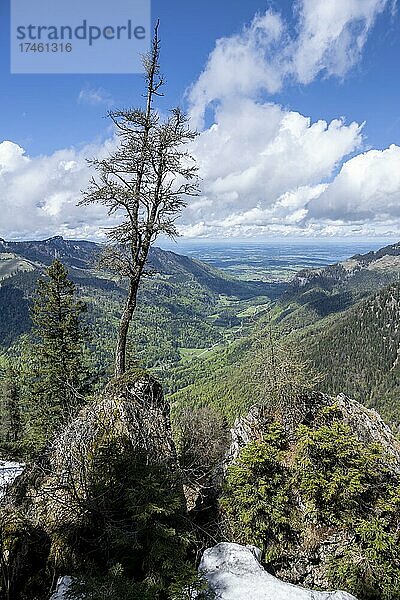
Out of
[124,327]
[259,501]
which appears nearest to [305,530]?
[259,501]

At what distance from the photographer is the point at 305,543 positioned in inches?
408

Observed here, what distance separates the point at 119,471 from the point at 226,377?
161 m

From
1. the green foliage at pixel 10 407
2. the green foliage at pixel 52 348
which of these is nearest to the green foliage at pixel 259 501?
the green foliage at pixel 52 348

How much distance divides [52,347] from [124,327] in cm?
1041

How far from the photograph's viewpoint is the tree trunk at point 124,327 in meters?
11.5

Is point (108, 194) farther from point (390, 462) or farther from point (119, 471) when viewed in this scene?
point (390, 462)

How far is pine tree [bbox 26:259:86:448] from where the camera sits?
19.8m

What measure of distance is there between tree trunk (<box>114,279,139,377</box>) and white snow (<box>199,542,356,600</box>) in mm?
5766

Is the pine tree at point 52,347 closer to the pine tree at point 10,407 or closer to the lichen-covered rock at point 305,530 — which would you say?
the lichen-covered rock at point 305,530

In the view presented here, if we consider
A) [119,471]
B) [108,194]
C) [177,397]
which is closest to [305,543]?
[119,471]

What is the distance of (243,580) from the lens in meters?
7.17

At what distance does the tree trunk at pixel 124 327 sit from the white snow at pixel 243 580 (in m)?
5.77

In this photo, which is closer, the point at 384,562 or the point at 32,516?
the point at 32,516

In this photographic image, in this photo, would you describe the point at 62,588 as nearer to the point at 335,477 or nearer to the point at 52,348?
the point at 335,477
